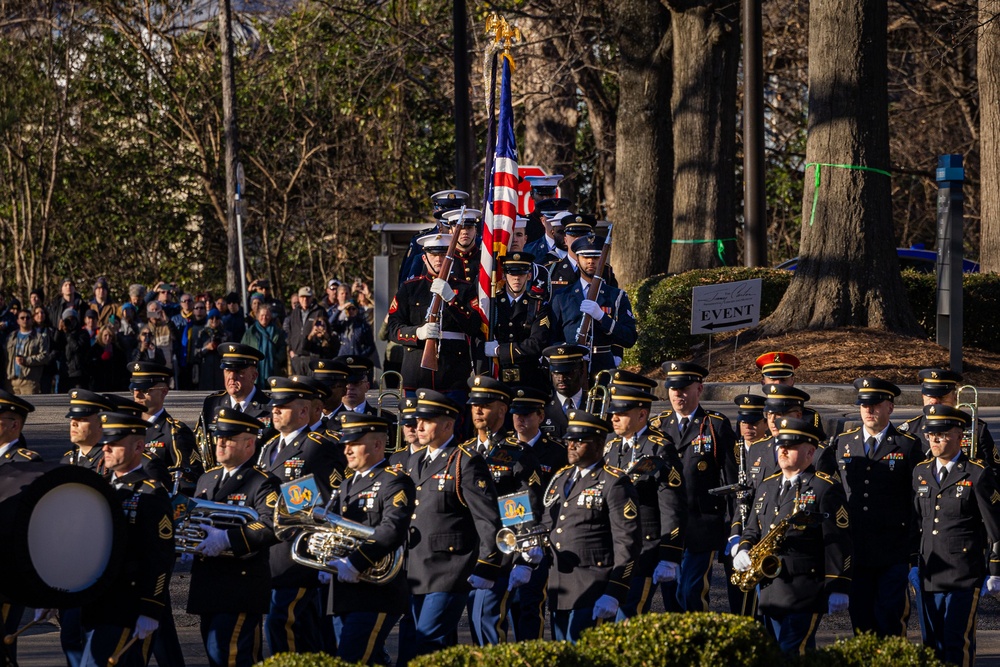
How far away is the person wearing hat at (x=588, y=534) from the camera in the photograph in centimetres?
836

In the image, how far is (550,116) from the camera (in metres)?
29.4

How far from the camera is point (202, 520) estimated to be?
8156 millimetres

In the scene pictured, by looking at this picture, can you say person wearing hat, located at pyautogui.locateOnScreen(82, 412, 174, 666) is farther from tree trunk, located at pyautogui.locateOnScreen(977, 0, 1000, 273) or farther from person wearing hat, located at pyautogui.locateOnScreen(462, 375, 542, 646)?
tree trunk, located at pyautogui.locateOnScreen(977, 0, 1000, 273)

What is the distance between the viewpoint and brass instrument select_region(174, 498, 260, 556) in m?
8.15

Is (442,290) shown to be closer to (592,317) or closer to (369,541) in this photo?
(592,317)

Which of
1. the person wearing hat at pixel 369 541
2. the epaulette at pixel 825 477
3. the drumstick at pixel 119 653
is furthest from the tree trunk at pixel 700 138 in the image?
the drumstick at pixel 119 653

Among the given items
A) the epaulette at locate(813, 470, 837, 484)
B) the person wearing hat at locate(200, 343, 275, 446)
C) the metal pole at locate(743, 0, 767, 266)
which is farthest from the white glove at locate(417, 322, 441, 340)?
the metal pole at locate(743, 0, 767, 266)

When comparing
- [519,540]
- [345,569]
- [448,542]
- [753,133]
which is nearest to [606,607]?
[519,540]

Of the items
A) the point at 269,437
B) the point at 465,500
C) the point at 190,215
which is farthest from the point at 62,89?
the point at 465,500

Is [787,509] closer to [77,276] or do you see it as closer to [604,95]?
[604,95]

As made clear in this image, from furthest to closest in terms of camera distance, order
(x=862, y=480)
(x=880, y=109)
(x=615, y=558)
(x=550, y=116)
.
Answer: (x=550, y=116)
(x=880, y=109)
(x=862, y=480)
(x=615, y=558)

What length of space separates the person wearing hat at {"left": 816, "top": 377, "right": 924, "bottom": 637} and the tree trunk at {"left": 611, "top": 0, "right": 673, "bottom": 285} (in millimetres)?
12154

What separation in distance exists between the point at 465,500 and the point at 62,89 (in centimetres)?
2390

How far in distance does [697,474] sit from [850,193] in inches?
372
